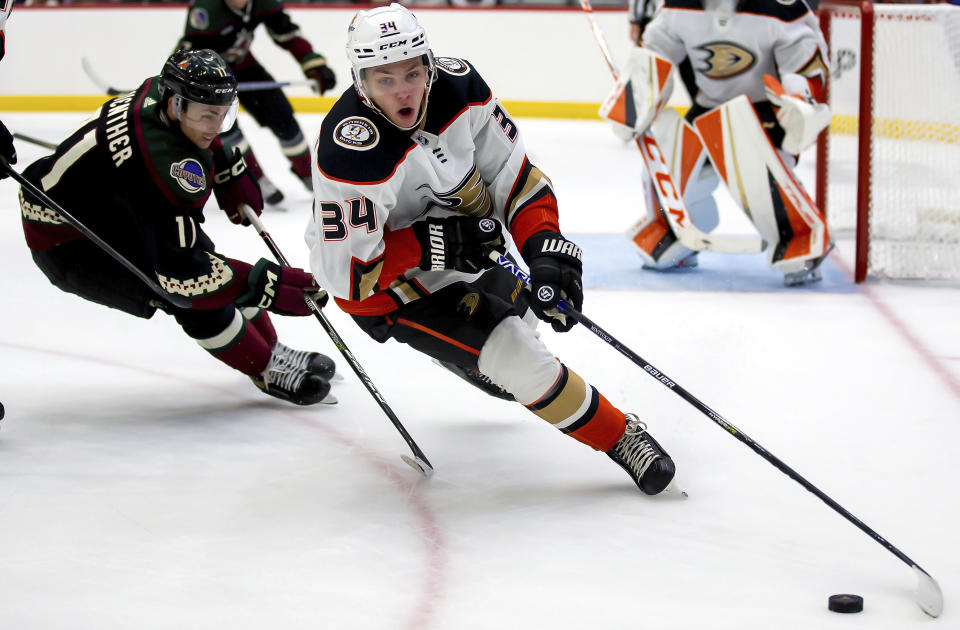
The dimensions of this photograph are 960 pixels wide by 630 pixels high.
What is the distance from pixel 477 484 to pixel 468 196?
1.99 ft

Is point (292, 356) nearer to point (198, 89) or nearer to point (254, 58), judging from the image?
point (198, 89)

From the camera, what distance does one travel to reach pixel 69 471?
7.80 ft

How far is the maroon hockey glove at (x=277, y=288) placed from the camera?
8.16ft

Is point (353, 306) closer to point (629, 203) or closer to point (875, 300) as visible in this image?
point (875, 300)

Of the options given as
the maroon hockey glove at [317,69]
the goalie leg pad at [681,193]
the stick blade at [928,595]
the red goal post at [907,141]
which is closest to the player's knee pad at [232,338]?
the stick blade at [928,595]

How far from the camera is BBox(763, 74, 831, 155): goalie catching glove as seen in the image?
3.60m

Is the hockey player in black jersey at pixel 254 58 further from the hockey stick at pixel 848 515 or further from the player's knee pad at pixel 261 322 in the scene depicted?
the hockey stick at pixel 848 515

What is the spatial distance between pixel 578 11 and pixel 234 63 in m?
3.27

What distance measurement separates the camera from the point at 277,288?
250 centimetres

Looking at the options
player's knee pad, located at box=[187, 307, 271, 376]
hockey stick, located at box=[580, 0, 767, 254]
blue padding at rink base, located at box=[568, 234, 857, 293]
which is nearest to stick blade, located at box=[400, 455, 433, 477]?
player's knee pad, located at box=[187, 307, 271, 376]

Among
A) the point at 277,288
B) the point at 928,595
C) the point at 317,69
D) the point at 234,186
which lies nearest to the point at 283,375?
the point at 277,288

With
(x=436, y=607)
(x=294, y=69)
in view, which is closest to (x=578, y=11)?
(x=294, y=69)

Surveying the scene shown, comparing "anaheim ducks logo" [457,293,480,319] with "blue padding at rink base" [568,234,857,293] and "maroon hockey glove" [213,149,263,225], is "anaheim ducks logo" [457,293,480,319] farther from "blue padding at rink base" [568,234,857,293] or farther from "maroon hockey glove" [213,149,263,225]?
"blue padding at rink base" [568,234,857,293]

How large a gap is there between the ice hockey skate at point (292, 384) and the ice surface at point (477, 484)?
40mm
